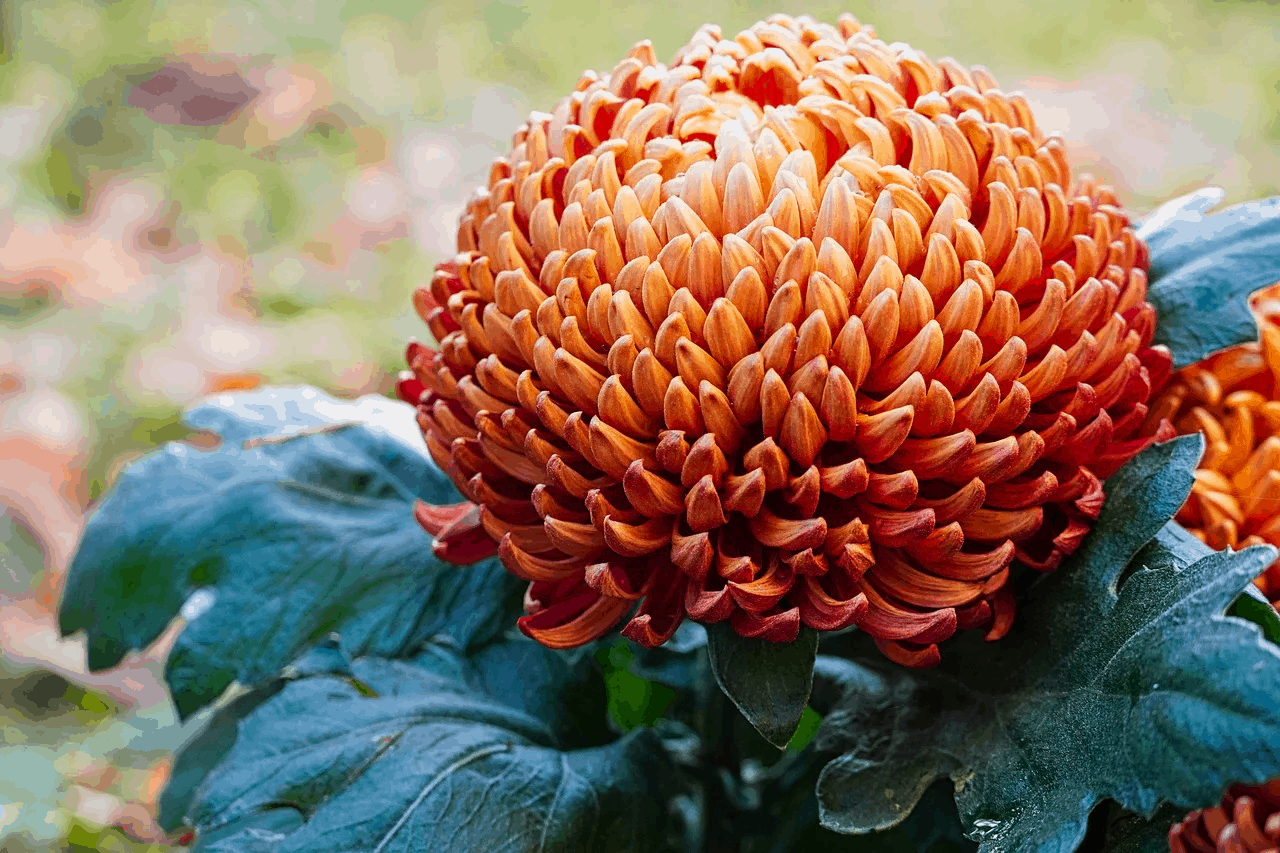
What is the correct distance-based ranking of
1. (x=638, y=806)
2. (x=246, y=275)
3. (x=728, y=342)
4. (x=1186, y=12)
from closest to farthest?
(x=728, y=342)
(x=638, y=806)
(x=246, y=275)
(x=1186, y=12)

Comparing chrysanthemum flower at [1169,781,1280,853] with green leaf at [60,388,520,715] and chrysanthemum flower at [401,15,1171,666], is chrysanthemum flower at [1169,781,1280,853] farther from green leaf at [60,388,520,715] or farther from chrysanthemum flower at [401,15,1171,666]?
green leaf at [60,388,520,715]

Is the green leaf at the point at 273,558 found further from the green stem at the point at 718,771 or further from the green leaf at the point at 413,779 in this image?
the green stem at the point at 718,771

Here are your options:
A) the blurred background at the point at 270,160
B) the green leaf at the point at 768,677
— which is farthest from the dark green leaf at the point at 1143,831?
the blurred background at the point at 270,160

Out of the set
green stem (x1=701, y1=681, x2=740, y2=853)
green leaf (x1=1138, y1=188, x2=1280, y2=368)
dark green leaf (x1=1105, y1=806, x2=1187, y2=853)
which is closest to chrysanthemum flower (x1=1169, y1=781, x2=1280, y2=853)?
dark green leaf (x1=1105, y1=806, x2=1187, y2=853)

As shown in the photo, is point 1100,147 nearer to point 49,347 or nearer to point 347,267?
point 347,267

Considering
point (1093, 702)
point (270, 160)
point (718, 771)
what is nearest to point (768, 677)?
point (1093, 702)

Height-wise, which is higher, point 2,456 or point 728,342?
point 728,342

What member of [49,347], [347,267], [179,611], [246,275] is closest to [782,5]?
[347,267]
